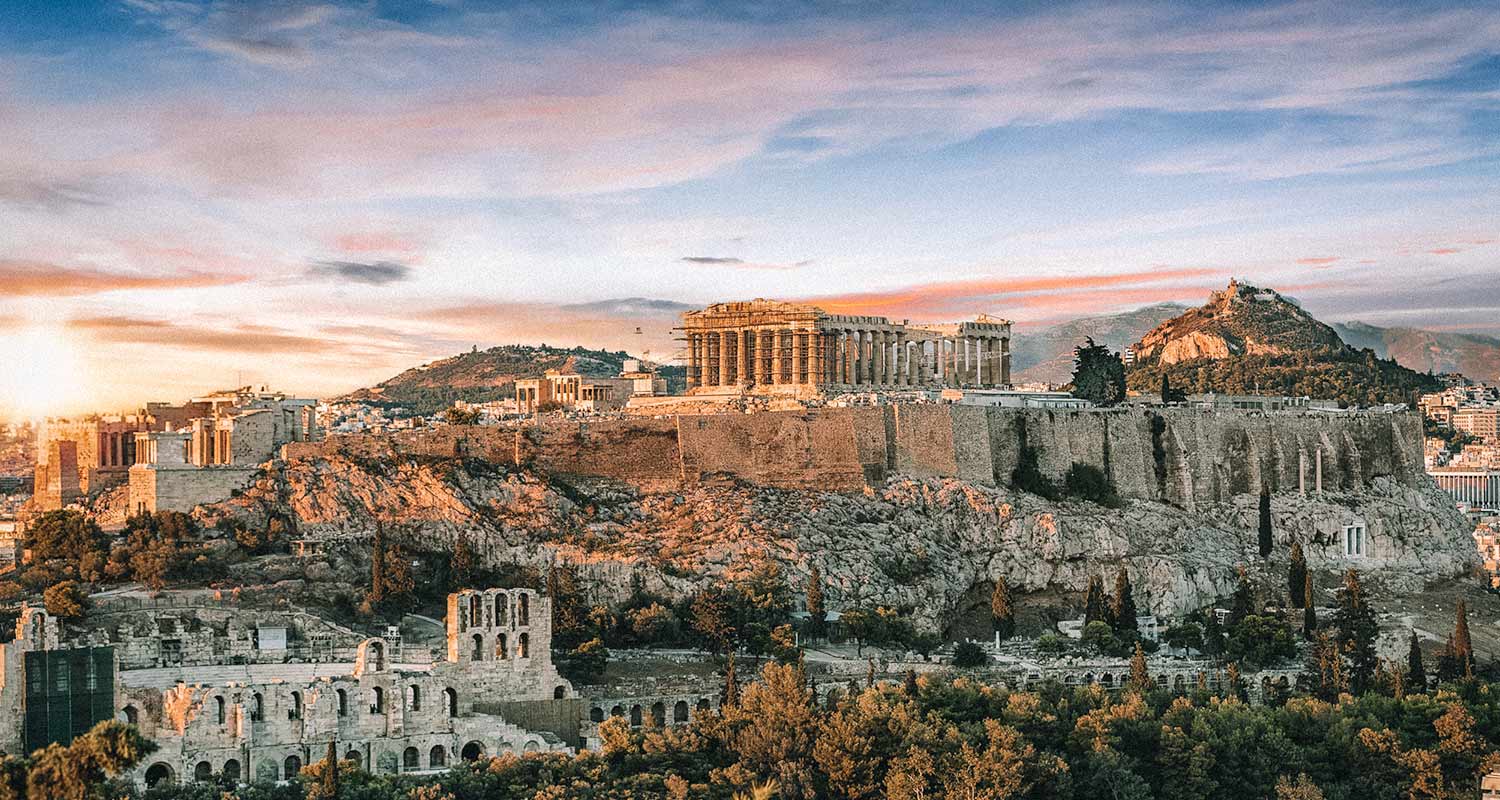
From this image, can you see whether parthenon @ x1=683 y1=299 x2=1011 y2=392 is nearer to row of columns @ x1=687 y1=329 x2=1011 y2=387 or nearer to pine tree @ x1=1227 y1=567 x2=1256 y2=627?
row of columns @ x1=687 y1=329 x2=1011 y2=387

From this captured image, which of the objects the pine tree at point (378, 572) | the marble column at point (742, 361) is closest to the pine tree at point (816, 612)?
the pine tree at point (378, 572)

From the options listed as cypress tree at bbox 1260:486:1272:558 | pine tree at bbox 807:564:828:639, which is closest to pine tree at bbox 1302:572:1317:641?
cypress tree at bbox 1260:486:1272:558

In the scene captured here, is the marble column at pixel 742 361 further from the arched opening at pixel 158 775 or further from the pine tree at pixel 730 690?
the arched opening at pixel 158 775

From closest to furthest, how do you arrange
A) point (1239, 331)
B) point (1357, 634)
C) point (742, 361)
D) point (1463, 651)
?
point (1463, 651) → point (1357, 634) → point (742, 361) → point (1239, 331)

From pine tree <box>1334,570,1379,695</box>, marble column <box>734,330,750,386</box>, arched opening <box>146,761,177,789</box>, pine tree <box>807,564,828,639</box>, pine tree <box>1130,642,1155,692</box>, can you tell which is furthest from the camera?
marble column <box>734,330,750,386</box>

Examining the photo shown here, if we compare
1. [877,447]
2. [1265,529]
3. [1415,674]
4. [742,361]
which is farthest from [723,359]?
[1415,674]

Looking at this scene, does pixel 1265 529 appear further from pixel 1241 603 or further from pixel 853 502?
pixel 853 502
